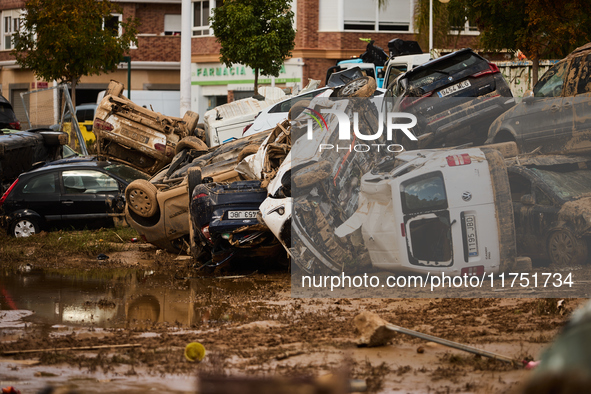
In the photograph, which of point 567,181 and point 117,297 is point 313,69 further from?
point 117,297

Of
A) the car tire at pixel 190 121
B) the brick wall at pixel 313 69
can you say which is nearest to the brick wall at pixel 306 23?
the brick wall at pixel 313 69

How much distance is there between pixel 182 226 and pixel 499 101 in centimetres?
508

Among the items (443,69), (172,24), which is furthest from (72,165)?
(172,24)

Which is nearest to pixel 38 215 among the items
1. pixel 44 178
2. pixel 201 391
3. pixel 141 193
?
pixel 44 178

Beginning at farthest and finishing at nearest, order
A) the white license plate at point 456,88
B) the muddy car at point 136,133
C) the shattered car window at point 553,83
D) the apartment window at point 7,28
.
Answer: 1. the apartment window at point 7,28
2. the muddy car at point 136,133
3. the white license plate at point 456,88
4. the shattered car window at point 553,83

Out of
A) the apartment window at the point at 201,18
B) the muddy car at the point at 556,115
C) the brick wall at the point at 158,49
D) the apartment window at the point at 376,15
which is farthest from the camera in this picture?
the brick wall at the point at 158,49

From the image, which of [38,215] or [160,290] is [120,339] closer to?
[160,290]

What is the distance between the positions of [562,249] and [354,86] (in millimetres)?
3791

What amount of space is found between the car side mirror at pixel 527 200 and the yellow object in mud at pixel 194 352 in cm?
464

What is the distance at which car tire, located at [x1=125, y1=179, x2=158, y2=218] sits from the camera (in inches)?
423

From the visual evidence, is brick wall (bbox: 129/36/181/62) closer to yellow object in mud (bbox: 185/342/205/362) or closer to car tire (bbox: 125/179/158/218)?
car tire (bbox: 125/179/158/218)

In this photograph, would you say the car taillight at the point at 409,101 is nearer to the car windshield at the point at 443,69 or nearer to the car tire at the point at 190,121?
the car windshield at the point at 443,69

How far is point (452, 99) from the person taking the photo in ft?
33.3

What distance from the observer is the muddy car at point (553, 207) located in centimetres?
768
